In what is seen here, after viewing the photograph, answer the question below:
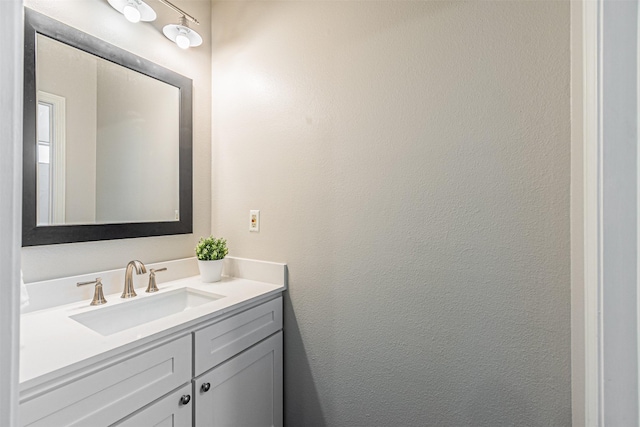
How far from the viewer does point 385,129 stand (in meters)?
1.19

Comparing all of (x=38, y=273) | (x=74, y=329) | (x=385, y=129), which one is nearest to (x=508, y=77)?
(x=385, y=129)

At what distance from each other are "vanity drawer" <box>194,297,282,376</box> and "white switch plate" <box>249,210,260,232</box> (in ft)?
1.20

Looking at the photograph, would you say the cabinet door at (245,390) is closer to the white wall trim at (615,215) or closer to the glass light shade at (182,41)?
the white wall trim at (615,215)

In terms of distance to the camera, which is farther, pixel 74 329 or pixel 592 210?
pixel 74 329

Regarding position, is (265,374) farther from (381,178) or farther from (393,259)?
(381,178)

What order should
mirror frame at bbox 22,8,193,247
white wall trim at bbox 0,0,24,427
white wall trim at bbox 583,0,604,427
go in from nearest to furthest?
1. white wall trim at bbox 0,0,24,427
2. white wall trim at bbox 583,0,604,427
3. mirror frame at bbox 22,8,193,247

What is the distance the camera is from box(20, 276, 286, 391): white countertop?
2.37 ft

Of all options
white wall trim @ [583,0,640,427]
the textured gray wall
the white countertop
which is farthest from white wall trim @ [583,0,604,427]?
the white countertop

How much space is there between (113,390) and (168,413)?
0.69ft

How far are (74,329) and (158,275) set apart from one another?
0.51 m

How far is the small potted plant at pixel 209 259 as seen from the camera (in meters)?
1.46

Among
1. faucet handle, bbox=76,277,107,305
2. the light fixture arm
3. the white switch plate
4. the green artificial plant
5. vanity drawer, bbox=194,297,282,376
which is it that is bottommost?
vanity drawer, bbox=194,297,282,376

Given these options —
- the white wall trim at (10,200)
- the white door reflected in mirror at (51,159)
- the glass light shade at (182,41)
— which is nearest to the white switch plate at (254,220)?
the white door reflected in mirror at (51,159)

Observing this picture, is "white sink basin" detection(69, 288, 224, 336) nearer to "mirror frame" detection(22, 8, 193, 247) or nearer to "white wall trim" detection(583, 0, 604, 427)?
"mirror frame" detection(22, 8, 193, 247)
